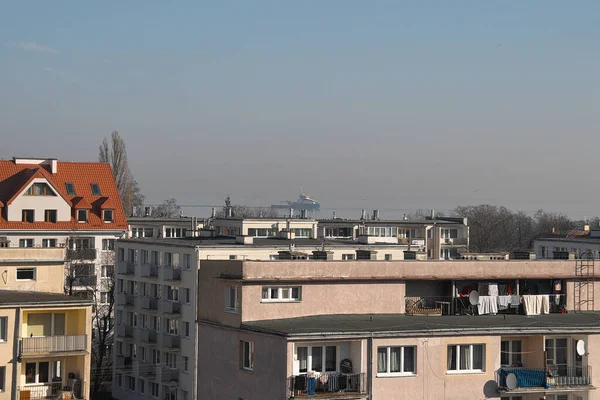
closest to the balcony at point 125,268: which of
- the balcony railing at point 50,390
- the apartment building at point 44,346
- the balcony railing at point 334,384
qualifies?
the apartment building at point 44,346

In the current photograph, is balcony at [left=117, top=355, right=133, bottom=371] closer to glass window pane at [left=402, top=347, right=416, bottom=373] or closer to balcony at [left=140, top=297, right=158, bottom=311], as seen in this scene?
balcony at [left=140, top=297, right=158, bottom=311]

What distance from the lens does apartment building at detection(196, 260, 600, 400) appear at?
50.8 m

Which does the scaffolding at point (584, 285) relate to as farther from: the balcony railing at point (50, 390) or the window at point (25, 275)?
the window at point (25, 275)

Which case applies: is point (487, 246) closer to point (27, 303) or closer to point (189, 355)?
point (189, 355)

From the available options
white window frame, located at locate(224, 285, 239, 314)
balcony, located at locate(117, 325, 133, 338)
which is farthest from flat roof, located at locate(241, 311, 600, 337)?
balcony, located at locate(117, 325, 133, 338)

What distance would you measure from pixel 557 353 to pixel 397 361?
8.68 meters

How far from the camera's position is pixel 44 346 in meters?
53.8

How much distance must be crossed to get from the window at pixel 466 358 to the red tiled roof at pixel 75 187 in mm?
56972

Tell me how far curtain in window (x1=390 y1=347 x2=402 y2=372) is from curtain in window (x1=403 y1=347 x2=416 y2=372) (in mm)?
295

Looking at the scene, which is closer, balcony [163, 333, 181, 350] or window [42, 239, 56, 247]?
→ balcony [163, 333, 181, 350]

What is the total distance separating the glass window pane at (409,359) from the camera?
5159cm

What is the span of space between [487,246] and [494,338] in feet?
421

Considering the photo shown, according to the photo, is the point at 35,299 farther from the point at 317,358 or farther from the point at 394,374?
the point at 394,374

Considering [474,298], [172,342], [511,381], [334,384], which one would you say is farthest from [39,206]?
[511,381]
